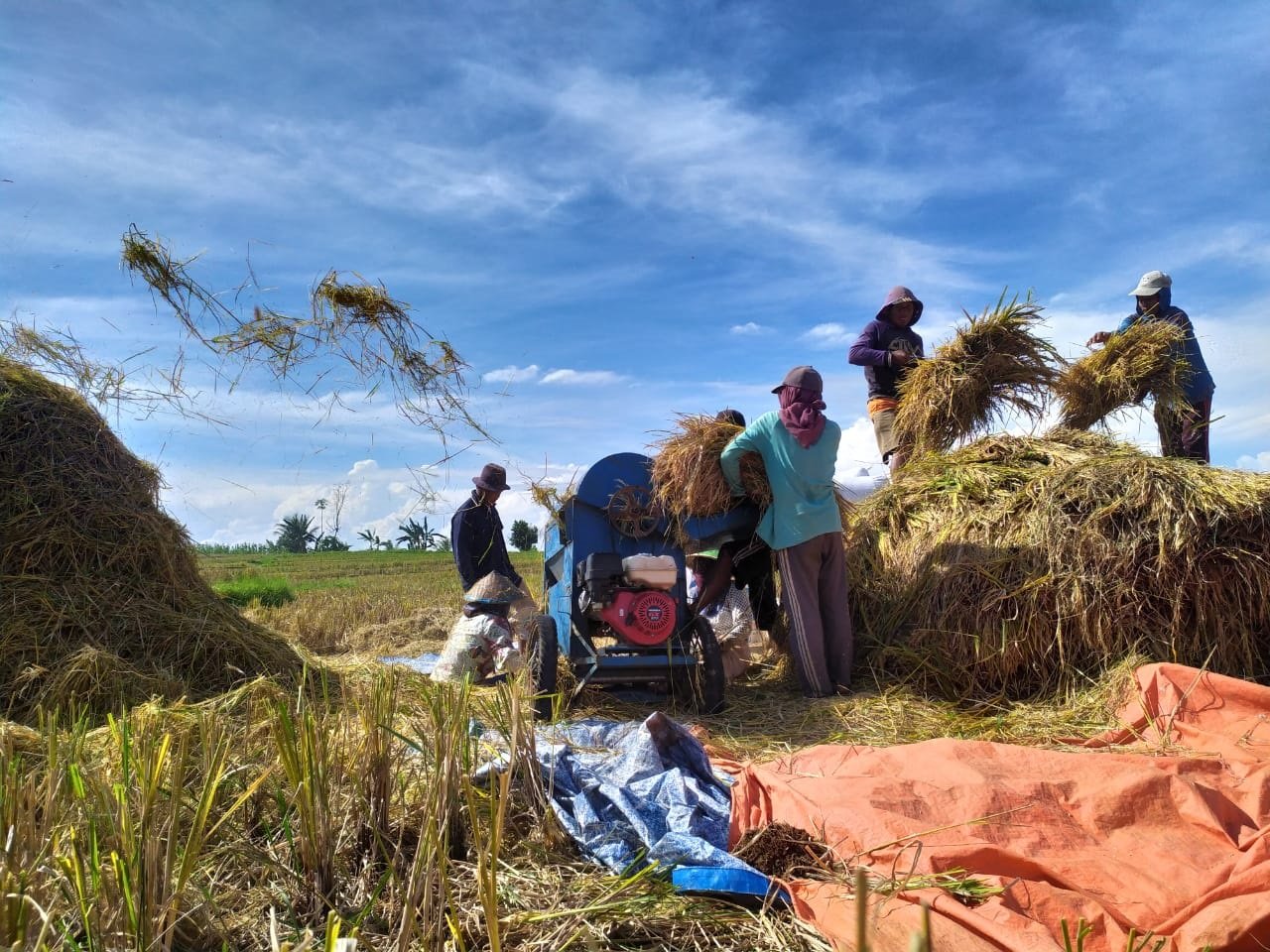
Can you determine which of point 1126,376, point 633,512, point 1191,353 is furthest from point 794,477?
point 1191,353

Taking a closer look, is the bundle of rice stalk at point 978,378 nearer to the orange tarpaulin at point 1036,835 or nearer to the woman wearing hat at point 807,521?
the woman wearing hat at point 807,521

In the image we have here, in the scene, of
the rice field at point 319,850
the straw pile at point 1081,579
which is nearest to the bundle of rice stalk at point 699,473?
the straw pile at point 1081,579

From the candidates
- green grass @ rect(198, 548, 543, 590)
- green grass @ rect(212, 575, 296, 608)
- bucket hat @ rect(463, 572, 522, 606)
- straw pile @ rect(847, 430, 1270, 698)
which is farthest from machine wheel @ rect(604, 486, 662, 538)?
green grass @ rect(198, 548, 543, 590)

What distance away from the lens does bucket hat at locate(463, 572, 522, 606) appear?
6422mm

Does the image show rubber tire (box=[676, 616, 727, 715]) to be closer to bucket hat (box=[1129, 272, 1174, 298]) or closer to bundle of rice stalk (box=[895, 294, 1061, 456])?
bundle of rice stalk (box=[895, 294, 1061, 456])

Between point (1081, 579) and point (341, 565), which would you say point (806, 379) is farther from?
point (341, 565)

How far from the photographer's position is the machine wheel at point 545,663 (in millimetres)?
5027

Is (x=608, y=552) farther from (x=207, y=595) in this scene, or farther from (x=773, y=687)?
(x=207, y=595)

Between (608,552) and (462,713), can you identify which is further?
(608,552)

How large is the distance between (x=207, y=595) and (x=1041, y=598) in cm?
579

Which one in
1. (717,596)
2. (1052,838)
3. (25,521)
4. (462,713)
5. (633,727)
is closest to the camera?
(462,713)

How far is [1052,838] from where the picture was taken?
2.67 metres

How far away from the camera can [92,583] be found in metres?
5.69

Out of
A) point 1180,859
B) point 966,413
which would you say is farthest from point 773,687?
point 1180,859
